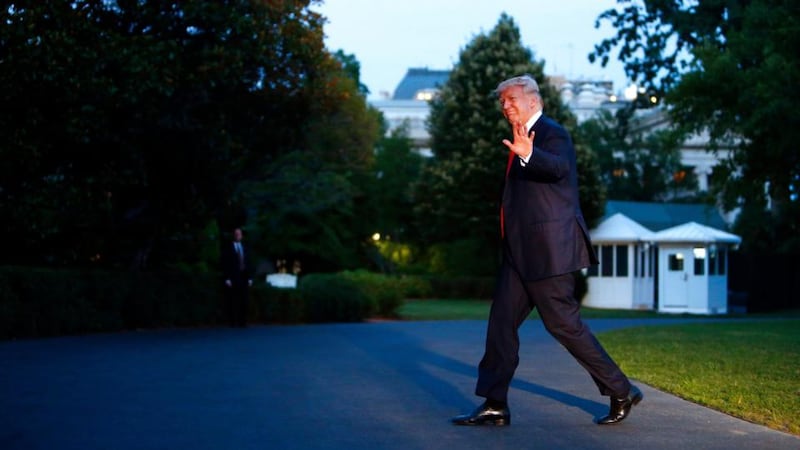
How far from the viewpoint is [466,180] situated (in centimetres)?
4397

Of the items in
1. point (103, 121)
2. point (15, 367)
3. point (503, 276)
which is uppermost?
point (103, 121)

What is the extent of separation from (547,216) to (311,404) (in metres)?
2.20

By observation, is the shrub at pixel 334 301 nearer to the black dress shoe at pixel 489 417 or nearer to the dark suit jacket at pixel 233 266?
the dark suit jacket at pixel 233 266

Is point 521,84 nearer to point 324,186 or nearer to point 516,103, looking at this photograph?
point 516,103

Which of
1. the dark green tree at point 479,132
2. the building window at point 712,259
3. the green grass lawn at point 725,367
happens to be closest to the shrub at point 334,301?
the green grass lawn at point 725,367

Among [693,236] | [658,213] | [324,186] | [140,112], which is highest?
[324,186]

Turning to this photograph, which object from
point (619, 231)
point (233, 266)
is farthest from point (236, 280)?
point (619, 231)

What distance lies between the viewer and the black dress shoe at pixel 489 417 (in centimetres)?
662

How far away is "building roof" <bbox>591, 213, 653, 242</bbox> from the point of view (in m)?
38.6

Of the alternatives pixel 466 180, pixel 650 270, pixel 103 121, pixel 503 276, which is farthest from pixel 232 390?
pixel 466 180

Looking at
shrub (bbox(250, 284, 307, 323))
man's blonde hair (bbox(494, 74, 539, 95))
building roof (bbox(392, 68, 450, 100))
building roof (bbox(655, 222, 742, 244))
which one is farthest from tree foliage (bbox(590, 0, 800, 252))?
building roof (bbox(392, 68, 450, 100))

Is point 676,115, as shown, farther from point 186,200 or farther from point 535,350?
point 535,350

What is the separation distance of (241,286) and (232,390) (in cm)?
1137

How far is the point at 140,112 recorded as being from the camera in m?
17.1
